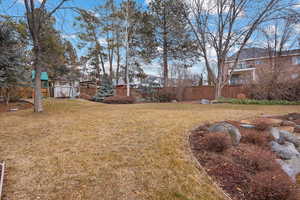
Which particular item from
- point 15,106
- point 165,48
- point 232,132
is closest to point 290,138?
point 232,132

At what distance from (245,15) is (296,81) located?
16.2 ft

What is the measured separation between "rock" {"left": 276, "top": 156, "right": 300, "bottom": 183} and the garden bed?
0.02 m

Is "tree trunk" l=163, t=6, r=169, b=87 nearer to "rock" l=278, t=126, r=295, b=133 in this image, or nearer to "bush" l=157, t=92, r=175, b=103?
"bush" l=157, t=92, r=175, b=103

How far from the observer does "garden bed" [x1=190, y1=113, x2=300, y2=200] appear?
1896mm

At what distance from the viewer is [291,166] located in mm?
2992

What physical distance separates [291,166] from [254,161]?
1.14m

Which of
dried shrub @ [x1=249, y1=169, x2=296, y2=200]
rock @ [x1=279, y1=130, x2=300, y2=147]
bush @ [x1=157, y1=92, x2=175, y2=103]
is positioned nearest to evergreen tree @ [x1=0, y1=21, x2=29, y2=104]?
dried shrub @ [x1=249, y1=169, x2=296, y2=200]

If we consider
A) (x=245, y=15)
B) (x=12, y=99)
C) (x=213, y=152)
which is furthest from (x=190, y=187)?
(x=245, y=15)

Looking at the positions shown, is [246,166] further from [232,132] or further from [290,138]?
[290,138]

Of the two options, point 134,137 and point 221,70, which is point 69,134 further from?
point 221,70

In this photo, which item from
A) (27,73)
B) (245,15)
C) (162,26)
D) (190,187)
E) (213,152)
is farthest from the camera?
(162,26)

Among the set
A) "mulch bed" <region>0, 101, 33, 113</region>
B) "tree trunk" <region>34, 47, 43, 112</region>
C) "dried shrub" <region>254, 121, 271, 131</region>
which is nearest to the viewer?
"dried shrub" <region>254, 121, 271, 131</region>

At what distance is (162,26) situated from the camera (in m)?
15.4

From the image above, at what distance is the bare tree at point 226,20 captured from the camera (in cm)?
959
